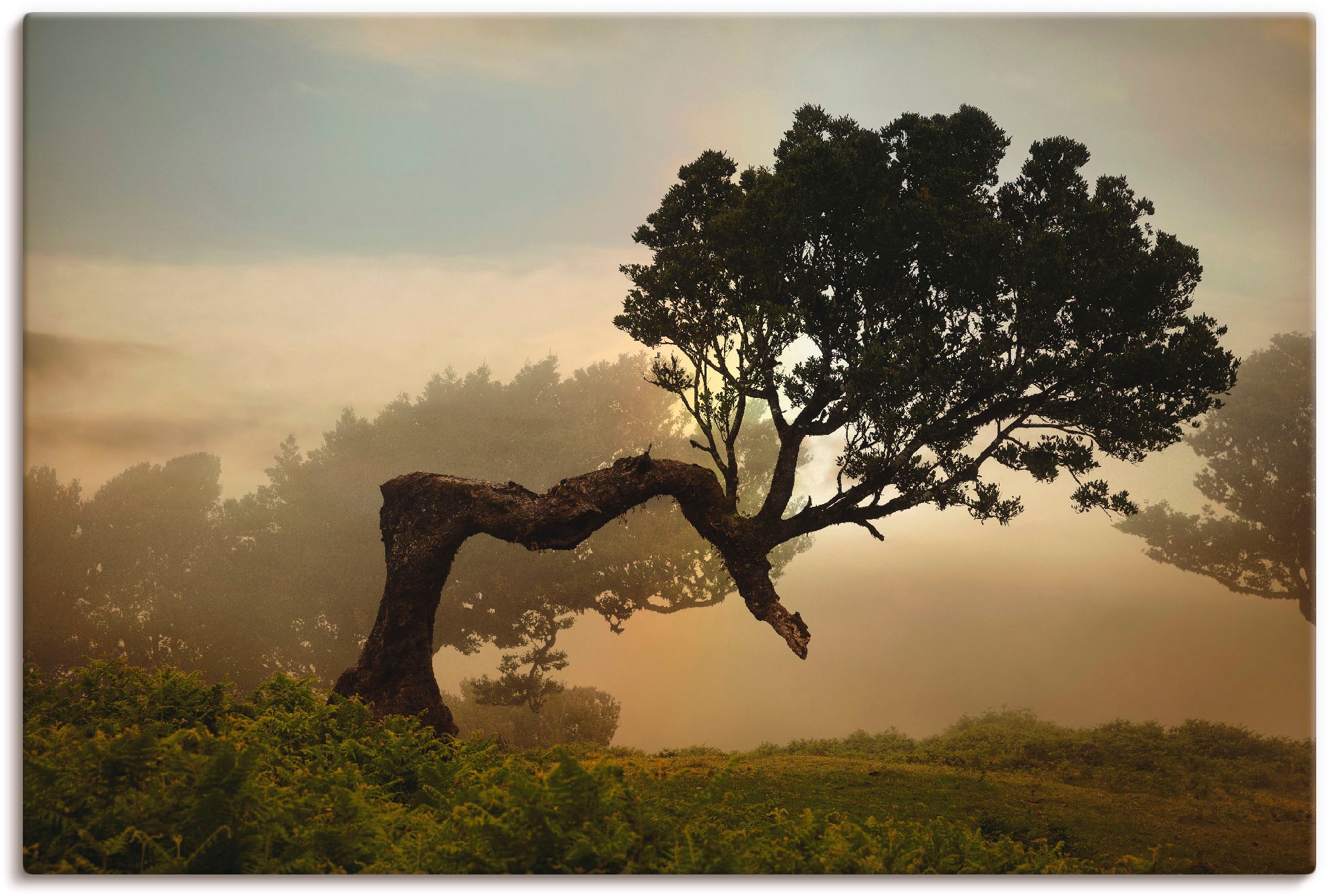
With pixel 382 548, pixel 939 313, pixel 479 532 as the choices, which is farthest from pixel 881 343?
pixel 382 548

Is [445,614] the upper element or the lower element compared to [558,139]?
lower

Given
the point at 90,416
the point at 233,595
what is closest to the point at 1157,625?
the point at 90,416

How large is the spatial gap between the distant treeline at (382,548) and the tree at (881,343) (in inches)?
368

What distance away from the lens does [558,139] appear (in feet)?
41.3

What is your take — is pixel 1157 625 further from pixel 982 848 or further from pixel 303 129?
pixel 303 129

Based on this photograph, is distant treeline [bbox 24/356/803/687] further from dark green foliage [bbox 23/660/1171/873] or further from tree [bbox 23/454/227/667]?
dark green foliage [bbox 23/660/1171/873]

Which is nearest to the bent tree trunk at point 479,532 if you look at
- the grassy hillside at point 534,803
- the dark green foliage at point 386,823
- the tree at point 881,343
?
the tree at point 881,343

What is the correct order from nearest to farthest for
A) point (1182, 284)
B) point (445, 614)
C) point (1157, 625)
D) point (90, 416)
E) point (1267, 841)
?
point (1267, 841) → point (1182, 284) → point (90, 416) → point (1157, 625) → point (445, 614)

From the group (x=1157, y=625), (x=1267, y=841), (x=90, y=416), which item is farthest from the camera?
(x=1157, y=625)

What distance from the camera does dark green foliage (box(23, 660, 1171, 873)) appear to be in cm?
573

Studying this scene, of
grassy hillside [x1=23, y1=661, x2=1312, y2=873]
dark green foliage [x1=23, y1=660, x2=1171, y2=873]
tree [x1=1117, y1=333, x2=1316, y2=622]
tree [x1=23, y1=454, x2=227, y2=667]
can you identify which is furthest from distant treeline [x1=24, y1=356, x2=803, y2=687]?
dark green foliage [x1=23, y1=660, x2=1171, y2=873]

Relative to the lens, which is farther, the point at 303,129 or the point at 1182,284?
the point at 303,129

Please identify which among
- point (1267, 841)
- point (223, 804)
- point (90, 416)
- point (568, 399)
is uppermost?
point (568, 399)

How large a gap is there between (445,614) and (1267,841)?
54.3 ft
